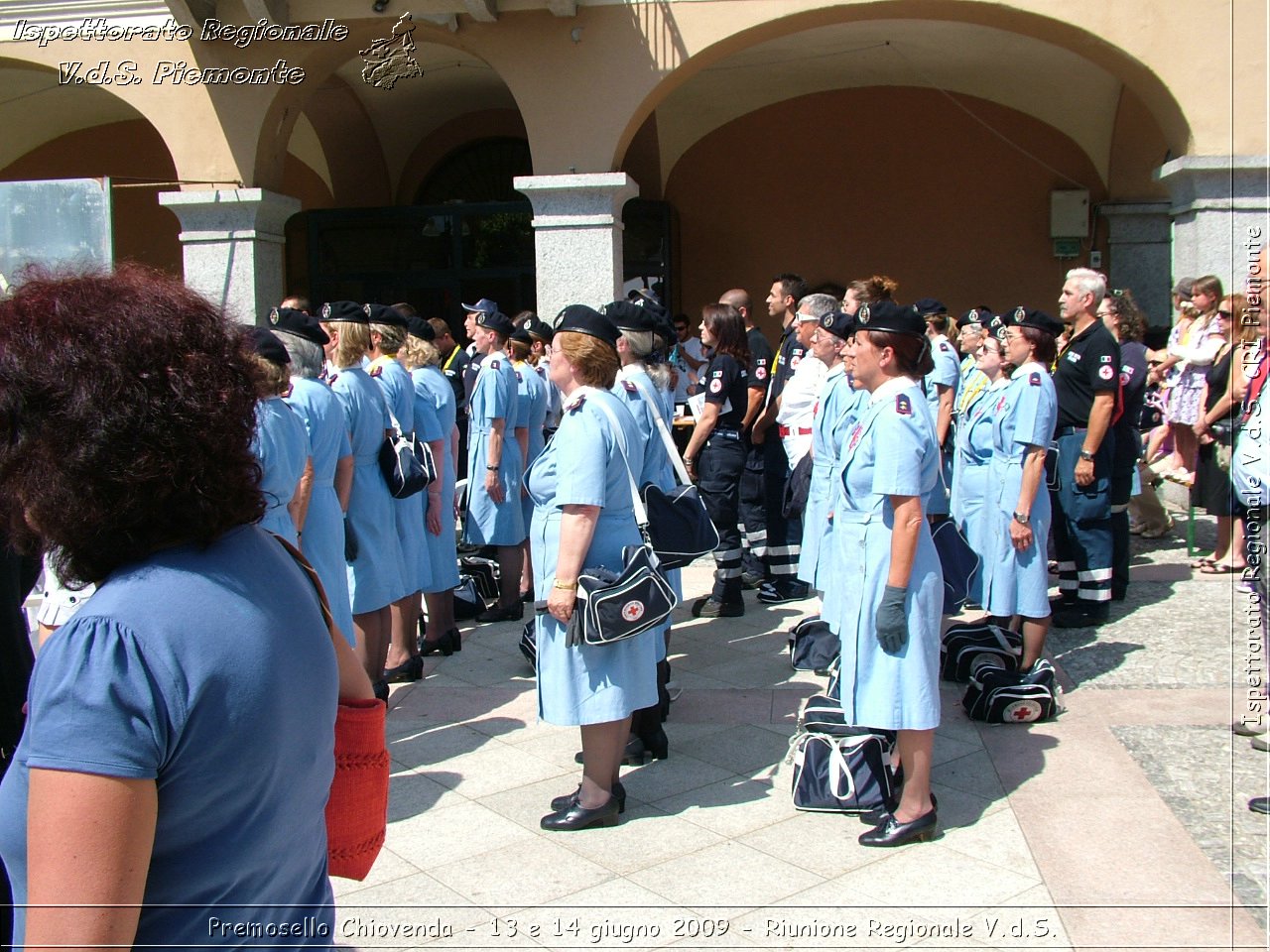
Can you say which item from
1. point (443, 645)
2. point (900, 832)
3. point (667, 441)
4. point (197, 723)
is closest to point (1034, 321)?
point (667, 441)

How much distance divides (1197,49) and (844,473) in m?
6.90

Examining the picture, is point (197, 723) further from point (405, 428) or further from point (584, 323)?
point (405, 428)

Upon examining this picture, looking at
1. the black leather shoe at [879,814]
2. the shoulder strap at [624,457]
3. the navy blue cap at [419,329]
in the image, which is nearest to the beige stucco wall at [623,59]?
the navy blue cap at [419,329]

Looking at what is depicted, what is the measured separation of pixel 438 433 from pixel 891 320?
3.09 meters

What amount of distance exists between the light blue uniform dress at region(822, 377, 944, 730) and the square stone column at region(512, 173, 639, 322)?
5779 millimetres

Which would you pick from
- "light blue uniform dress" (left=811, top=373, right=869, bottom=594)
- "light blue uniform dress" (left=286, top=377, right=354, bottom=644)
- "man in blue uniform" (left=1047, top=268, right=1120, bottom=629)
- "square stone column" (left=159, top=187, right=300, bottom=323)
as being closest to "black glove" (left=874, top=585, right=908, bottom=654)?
"light blue uniform dress" (left=811, top=373, right=869, bottom=594)

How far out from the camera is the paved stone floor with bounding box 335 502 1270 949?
10.7 ft

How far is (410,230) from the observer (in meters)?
13.3

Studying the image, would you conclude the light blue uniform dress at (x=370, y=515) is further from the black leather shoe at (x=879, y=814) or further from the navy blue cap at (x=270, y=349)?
the black leather shoe at (x=879, y=814)

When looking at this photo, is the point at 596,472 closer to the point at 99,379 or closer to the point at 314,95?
the point at 99,379

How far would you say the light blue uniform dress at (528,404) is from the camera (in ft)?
23.7

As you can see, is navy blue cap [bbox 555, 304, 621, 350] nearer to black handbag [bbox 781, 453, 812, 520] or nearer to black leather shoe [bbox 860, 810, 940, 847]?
black leather shoe [bbox 860, 810, 940, 847]

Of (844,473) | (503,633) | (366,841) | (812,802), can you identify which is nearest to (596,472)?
(844,473)

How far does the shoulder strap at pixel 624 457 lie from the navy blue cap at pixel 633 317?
1289 mm
